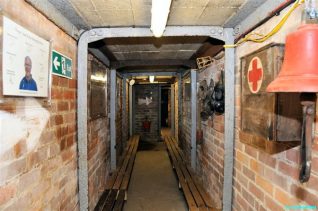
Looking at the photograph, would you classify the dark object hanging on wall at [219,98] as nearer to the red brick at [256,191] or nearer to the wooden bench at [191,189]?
the red brick at [256,191]

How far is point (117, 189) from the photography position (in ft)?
10.9

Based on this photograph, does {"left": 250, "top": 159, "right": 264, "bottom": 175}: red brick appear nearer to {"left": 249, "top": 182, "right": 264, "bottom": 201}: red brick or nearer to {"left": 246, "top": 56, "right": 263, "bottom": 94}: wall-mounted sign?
{"left": 249, "top": 182, "right": 264, "bottom": 201}: red brick

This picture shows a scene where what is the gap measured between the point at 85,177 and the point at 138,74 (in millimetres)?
3699

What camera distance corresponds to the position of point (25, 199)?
1344mm

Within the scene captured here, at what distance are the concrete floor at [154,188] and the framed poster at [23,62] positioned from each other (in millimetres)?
2309

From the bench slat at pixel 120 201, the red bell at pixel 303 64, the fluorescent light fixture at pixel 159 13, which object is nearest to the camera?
the red bell at pixel 303 64

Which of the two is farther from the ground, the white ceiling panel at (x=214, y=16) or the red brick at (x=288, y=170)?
the white ceiling panel at (x=214, y=16)

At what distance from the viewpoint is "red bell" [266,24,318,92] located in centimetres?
91

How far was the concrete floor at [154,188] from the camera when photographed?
3.23 metres

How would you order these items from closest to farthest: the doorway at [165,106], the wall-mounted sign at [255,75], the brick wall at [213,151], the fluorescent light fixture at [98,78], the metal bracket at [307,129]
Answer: the metal bracket at [307,129]
the wall-mounted sign at [255,75]
the brick wall at [213,151]
the fluorescent light fixture at [98,78]
the doorway at [165,106]

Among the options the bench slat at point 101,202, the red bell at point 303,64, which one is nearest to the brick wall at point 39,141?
the bench slat at point 101,202

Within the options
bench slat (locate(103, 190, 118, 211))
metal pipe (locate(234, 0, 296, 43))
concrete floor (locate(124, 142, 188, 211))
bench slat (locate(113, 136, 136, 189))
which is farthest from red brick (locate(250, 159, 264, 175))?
bench slat (locate(113, 136, 136, 189))

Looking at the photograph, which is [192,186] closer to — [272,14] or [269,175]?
[269,175]

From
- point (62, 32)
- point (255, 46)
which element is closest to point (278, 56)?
point (255, 46)
